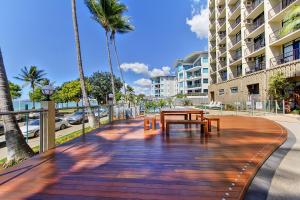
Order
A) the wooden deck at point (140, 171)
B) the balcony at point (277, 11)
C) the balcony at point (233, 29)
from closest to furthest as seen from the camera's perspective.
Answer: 1. the wooden deck at point (140, 171)
2. the balcony at point (277, 11)
3. the balcony at point (233, 29)

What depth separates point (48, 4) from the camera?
102ft

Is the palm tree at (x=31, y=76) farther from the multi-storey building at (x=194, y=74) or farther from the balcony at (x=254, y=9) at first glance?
the balcony at (x=254, y=9)

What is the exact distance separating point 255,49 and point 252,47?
36.4 inches

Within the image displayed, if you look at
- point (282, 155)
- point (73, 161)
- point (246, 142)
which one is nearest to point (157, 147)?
point (73, 161)

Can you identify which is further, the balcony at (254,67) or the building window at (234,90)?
the building window at (234,90)

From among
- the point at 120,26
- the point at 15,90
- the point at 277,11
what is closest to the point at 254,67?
the point at 277,11

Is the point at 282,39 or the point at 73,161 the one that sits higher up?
the point at 282,39

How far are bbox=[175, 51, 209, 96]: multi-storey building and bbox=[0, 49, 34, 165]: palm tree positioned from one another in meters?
55.2

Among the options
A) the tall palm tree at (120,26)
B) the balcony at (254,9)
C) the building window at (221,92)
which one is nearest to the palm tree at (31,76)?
the tall palm tree at (120,26)

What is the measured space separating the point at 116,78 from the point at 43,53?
98.8 ft

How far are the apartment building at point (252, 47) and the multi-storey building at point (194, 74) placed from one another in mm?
16757

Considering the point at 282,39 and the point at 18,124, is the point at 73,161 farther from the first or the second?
the point at 282,39

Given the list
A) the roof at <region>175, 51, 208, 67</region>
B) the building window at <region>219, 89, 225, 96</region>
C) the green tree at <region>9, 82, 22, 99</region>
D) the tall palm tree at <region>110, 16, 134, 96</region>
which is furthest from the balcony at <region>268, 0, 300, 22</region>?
the roof at <region>175, 51, 208, 67</region>

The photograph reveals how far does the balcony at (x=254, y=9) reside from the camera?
80.1 ft
